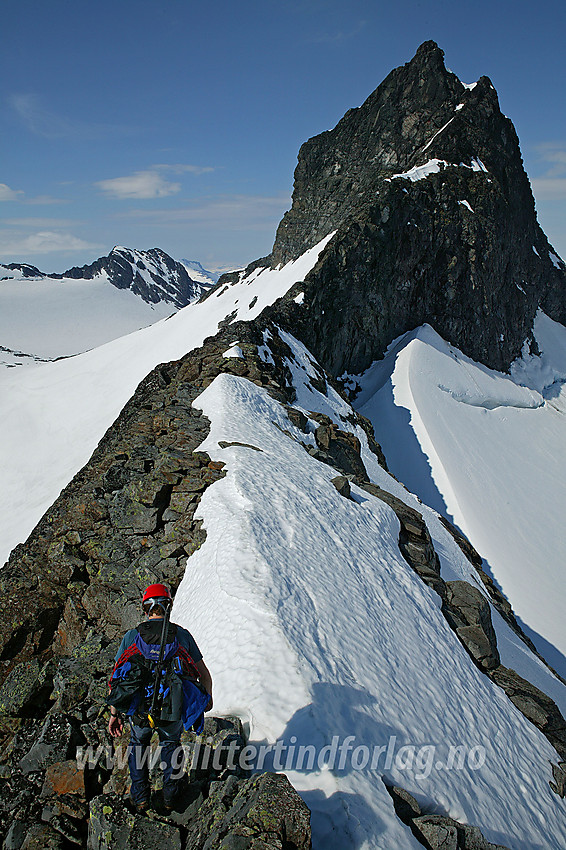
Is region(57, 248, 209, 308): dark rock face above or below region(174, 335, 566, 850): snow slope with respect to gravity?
above

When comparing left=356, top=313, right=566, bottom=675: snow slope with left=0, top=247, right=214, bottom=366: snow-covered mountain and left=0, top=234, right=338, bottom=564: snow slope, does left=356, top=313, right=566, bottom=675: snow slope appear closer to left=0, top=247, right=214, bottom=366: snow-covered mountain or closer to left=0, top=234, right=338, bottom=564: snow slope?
left=0, top=234, right=338, bottom=564: snow slope

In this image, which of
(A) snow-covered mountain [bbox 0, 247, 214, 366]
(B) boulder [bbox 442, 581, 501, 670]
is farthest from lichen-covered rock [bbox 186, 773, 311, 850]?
(A) snow-covered mountain [bbox 0, 247, 214, 366]

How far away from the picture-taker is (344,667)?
259 inches

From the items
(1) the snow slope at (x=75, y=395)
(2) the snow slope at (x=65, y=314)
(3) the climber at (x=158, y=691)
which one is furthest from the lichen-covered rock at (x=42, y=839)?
(2) the snow slope at (x=65, y=314)

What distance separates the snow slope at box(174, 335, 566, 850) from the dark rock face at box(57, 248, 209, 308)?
16584 centimetres

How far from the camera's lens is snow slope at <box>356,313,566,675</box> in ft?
75.2

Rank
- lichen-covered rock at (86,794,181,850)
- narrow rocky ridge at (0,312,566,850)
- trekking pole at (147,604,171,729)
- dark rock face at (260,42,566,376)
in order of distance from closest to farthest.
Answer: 1. lichen-covered rock at (86,794,181,850)
2. trekking pole at (147,604,171,729)
3. narrow rocky ridge at (0,312,566,850)
4. dark rock face at (260,42,566,376)

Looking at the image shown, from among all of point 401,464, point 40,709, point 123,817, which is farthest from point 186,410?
point 401,464

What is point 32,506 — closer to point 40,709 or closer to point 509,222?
point 40,709

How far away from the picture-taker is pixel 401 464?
2958 cm

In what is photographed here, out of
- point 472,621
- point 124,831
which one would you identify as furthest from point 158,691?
point 472,621

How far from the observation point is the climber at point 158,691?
447 centimetres

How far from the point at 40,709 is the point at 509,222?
57.2 metres

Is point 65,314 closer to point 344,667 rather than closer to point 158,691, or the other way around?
point 344,667
